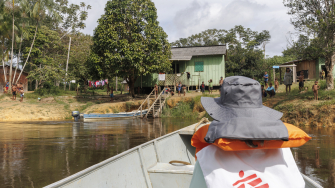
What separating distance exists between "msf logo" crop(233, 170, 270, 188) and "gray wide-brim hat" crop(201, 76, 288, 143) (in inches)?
8.7

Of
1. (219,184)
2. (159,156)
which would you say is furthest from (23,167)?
(219,184)

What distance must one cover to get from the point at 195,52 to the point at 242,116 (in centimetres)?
2855

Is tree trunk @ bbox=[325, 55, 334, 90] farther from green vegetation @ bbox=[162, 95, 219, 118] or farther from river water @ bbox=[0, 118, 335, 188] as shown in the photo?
green vegetation @ bbox=[162, 95, 219, 118]

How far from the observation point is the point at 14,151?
32.6 ft

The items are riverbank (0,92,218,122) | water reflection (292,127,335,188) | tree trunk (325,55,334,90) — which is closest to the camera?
water reflection (292,127,335,188)

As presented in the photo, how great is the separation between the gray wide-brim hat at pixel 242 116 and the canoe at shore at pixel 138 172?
194 centimetres

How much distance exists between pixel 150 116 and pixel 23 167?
17.4m

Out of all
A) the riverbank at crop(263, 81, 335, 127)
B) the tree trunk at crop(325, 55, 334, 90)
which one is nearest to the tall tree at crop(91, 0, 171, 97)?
the riverbank at crop(263, 81, 335, 127)

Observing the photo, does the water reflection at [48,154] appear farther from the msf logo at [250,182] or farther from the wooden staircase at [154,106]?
the wooden staircase at [154,106]

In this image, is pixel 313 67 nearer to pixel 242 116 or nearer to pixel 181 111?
pixel 181 111

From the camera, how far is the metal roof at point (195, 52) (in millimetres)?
28503

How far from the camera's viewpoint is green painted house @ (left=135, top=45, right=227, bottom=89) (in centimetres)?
2831

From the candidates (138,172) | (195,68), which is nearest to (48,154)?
(138,172)

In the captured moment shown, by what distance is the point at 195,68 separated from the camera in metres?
29.1
